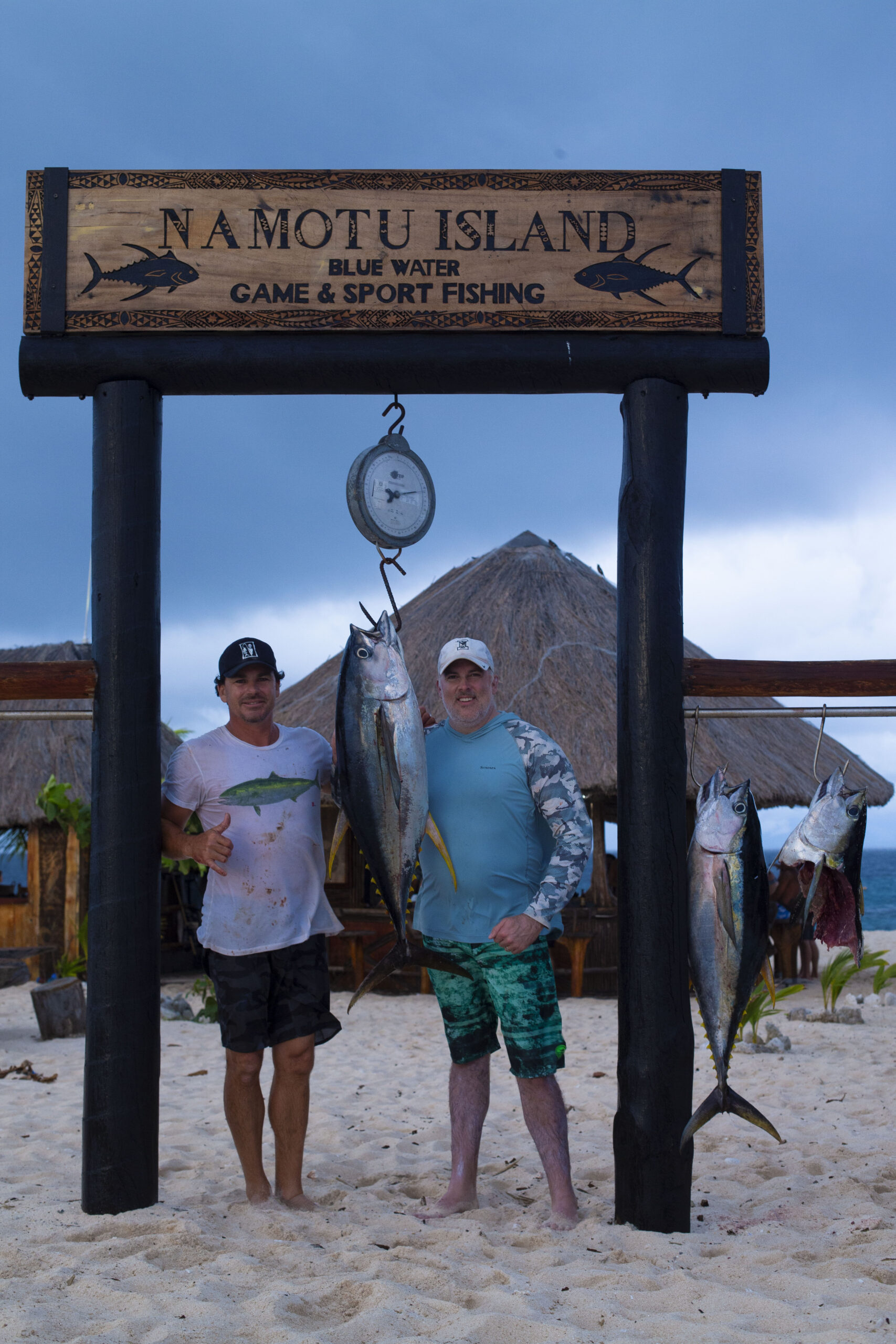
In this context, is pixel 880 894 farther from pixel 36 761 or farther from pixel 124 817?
pixel 124 817

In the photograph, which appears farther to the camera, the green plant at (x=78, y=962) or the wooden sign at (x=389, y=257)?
the green plant at (x=78, y=962)

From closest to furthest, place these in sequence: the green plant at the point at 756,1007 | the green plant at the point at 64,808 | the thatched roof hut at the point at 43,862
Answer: the green plant at the point at 756,1007
the green plant at the point at 64,808
the thatched roof hut at the point at 43,862

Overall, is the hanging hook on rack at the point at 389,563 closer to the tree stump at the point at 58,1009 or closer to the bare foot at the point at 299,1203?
the bare foot at the point at 299,1203

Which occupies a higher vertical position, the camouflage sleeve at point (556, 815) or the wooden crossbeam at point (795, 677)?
the wooden crossbeam at point (795, 677)

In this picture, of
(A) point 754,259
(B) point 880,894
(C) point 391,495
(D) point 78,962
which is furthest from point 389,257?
(B) point 880,894

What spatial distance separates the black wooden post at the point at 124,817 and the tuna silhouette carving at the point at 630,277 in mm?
1592

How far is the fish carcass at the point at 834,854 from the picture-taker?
3.59 m

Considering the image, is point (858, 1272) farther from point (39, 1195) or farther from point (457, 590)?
point (457, 590)

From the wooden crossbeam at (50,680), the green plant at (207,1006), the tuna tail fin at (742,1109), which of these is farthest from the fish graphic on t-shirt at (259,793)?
the green plant at (207,1006)

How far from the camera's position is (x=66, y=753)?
42.4 ft

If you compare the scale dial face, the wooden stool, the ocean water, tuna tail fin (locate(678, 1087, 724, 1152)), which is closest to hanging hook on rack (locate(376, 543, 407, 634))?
the scale dial face

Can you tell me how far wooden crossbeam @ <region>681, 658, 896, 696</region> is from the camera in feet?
12.8

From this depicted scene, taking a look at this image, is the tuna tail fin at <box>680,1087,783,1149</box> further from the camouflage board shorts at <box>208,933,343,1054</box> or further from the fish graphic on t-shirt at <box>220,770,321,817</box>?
the fish graphic on t-shirt at <box>220,770,321,817</box>

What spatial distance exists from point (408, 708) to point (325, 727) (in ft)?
26.0
